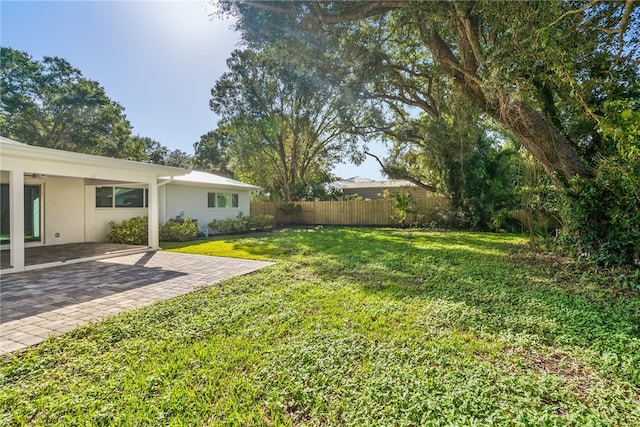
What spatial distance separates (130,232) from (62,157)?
4604mm

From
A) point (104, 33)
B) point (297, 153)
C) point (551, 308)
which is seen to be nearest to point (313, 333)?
point (551, 308)

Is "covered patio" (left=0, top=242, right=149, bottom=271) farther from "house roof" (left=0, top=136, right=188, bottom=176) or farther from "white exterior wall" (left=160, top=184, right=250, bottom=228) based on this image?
"white exterior wall" (left=160, top=184, right=250, bottom=228)

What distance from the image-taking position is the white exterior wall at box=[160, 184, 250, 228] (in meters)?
13.0

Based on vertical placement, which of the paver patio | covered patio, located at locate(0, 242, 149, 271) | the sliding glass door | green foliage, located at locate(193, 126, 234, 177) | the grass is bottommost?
the grass

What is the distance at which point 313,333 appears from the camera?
349 cm

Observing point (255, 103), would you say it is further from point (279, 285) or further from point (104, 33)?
point (279, 285)

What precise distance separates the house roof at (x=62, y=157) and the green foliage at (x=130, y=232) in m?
2.97

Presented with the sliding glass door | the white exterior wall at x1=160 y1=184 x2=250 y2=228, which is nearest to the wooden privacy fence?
the white exterior wall at x1=160 y1=184 x2=250 y2=228

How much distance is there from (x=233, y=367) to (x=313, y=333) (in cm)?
98

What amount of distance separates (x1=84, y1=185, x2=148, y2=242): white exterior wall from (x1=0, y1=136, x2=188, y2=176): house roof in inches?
139

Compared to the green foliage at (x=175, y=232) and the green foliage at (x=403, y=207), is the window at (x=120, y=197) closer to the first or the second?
the green foliage at (x=175, y=232)

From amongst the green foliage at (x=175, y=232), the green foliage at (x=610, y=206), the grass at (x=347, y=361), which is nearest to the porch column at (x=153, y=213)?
the green foliage at (x=175, y=232)

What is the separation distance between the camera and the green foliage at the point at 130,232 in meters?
10.8

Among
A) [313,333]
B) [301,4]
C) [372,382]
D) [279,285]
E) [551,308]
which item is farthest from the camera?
[301,4]
